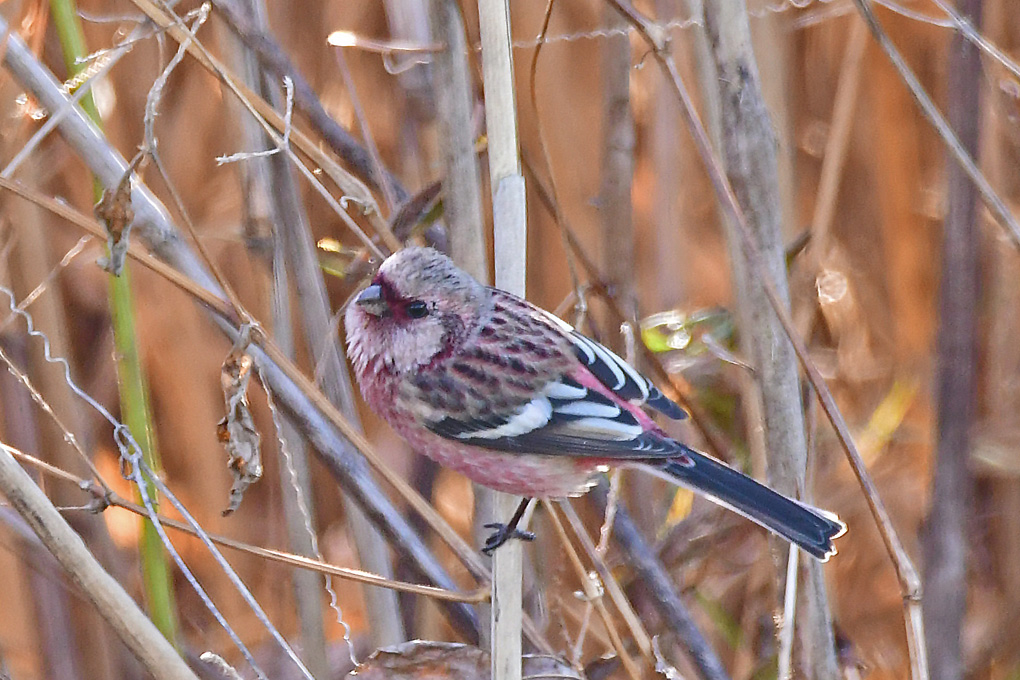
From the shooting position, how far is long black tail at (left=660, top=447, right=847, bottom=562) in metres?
1.87

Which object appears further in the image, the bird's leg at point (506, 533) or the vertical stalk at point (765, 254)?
the bird's leg at point (506, 533)

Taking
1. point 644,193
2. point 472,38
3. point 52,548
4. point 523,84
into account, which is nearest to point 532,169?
point 472,38

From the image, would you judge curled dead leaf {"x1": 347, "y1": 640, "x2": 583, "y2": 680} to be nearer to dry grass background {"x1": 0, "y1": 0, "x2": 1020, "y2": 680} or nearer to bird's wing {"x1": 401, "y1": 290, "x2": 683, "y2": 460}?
bird's wing {"x1": 401, "y1": 290, "x2": 683, "y2": 460}

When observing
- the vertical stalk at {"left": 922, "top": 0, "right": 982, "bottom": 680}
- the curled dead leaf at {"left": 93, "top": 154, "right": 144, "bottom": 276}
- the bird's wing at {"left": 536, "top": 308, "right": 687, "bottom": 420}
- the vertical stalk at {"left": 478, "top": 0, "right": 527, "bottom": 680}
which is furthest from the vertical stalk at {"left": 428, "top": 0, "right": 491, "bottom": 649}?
the vertical stalk at {"left": 922, "top": 0, "right": 982, "bottom": 680}

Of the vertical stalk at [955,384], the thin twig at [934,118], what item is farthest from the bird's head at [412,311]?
the vertical stalk at [955,384]

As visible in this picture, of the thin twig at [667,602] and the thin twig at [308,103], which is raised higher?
the thin twig at [308,103]

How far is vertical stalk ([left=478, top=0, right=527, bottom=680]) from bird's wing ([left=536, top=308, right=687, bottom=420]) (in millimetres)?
378

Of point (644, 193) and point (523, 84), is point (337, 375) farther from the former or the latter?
point (644, 193)

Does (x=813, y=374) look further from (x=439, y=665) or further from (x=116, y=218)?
(x=116, y=218)

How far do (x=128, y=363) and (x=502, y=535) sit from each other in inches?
30.7

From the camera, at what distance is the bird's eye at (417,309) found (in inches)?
82.9

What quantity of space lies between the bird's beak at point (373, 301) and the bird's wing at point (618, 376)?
12.7 inches

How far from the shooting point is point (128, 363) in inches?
71.5

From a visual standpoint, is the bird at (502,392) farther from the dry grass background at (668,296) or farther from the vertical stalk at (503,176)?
the dry grass background at (668,296)
